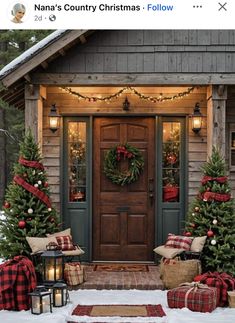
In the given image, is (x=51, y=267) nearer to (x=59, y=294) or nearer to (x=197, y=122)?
(x=59, y=294)

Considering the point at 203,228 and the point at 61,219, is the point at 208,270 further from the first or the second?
the point at 61,219

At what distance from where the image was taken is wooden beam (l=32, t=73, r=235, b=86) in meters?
7.91

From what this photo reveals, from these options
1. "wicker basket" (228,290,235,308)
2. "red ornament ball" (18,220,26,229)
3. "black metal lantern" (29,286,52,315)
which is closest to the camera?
"black metal lantern" (29,286,52,315)

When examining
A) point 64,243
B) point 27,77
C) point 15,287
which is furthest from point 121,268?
point 27,77

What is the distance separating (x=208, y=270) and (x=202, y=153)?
2052 mm

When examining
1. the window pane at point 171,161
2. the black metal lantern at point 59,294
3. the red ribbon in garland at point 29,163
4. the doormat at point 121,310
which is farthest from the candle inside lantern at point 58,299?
the window pane at point 171,161

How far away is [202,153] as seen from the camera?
338 inches

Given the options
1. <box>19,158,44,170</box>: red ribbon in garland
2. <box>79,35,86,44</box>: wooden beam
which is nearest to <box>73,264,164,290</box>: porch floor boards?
<box>19,158,44,170</box>: red ribbon in garland

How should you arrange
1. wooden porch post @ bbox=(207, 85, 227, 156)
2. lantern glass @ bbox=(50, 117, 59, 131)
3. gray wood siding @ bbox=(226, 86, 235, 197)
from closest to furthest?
wooden porch post @ bbox=(207, 85, 227, 156) < lantern glass @ bbox=(50, 117, 59, 131) < gray wood siding @ bbox=(226, 86, 235, 197)

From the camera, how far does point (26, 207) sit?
24.5ft

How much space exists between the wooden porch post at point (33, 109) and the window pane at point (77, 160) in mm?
831

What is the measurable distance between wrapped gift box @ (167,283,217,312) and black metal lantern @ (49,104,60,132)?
3.42m
